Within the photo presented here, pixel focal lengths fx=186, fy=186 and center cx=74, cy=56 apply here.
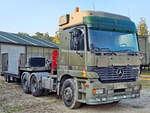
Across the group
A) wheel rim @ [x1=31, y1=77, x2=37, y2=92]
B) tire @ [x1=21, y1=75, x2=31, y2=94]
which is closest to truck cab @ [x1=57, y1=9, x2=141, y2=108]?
wheel rim @ [x1=31, y1=77, x2=37, y2=92]

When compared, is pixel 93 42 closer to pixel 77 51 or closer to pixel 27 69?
pixel 77 51

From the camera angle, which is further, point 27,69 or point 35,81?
point 27,69

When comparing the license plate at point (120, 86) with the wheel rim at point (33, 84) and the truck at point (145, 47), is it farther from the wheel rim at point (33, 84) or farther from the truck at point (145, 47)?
the truck at point (145, 47)

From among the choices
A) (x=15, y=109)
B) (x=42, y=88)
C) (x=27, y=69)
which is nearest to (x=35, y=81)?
(x=42, y=88)

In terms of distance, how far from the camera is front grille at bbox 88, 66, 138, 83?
19.1ft

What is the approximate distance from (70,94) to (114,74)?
65.6 inches

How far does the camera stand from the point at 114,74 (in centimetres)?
606

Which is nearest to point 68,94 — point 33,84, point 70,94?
point 70,94

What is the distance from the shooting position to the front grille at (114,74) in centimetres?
582

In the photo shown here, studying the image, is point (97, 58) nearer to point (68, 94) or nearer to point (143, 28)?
point (68, 94)

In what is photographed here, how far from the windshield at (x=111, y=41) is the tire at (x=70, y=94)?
1.57m

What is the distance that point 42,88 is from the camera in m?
8.90

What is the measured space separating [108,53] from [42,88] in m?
4.31

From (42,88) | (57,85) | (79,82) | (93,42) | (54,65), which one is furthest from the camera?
(42,88)
